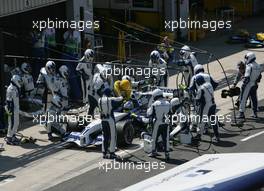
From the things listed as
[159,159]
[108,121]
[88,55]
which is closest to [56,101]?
[108,121]

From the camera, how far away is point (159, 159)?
1833 centimetres

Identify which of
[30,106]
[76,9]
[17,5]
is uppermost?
[17,5]

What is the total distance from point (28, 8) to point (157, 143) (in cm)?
938

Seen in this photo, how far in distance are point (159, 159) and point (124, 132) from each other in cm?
136

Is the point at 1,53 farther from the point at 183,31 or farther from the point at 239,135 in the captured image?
the point at 183,31

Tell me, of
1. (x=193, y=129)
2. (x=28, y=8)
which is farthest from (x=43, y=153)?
(x=28, y=8)

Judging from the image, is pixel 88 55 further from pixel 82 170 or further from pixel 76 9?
pixel 82 170

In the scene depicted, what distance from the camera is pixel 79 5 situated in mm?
28578

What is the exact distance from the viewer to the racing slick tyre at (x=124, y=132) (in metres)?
19.2

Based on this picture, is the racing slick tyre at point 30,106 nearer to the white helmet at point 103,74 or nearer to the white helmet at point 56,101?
the white helmet at point 56,101

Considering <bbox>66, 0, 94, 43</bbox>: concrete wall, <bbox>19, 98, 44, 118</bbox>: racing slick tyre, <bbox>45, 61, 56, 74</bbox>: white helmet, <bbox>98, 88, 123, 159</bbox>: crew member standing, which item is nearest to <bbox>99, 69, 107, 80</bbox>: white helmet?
<bbox>45, 61, 56, 74</bbox>: white helmet

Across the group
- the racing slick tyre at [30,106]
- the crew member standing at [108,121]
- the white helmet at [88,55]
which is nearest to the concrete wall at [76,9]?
the white helmet at [88,55]

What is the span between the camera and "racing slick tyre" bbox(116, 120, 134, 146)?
63.0ft

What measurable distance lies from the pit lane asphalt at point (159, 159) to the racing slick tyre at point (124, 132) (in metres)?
0.51
